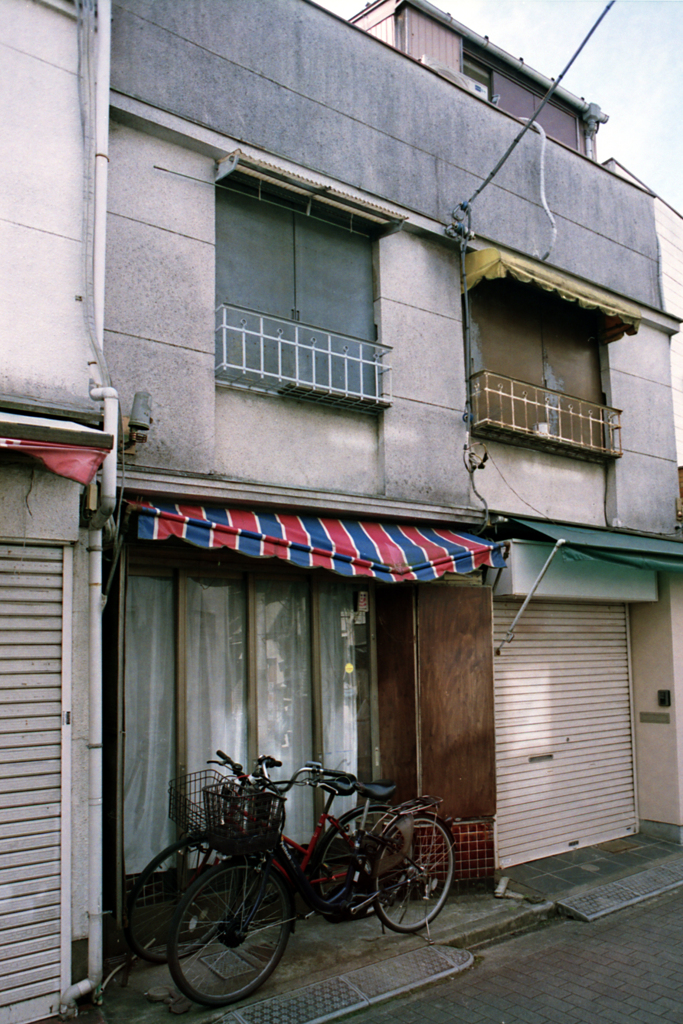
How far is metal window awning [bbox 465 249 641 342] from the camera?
827cm

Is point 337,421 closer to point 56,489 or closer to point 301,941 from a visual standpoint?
point 56,489

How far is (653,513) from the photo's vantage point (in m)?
10.4

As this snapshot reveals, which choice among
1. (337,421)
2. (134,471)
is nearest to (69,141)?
(134,471)

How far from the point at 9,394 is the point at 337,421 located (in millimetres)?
3187

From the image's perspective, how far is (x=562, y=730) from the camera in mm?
8891

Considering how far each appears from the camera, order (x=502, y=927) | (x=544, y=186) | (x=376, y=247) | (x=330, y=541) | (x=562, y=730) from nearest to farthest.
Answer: (x=330, y=541) < (x=502, y=927) < (x=376, y=247) < (x=562, y=730) < (x=544, y=186)

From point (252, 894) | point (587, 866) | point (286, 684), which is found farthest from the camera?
point (587, 866)

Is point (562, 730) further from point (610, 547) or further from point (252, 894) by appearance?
point (252, 894)

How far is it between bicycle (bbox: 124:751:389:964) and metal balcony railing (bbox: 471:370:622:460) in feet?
14.3

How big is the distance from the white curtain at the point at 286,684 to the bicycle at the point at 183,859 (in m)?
0.82

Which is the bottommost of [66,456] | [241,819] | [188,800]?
[188,800]

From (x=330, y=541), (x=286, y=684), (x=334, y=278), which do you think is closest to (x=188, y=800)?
(x=286, y=684)

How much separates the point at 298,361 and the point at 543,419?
11.7 feet

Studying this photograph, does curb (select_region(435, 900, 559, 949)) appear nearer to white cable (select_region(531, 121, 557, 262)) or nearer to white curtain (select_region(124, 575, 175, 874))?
white curtain (select_region(124, 575, 175, 874))
